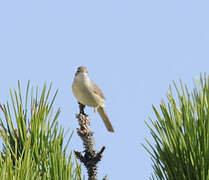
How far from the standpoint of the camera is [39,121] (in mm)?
2033

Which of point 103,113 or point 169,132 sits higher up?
point 103,113

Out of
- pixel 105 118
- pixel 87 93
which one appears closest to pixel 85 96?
pixel 87 93

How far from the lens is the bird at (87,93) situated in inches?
233

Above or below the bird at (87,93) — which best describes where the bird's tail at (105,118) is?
below

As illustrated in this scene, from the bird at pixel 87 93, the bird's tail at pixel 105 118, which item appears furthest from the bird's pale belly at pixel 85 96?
the bird's tail at pixel 105 118

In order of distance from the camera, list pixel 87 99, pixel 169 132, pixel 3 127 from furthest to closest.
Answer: pixel 87 99 → pixel 3 127 → pixel 169 132

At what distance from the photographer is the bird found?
5906 mm

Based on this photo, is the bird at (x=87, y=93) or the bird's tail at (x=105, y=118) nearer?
the bird's tail at (x=105, y=118)

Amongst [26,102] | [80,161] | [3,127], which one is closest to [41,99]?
[26,102]

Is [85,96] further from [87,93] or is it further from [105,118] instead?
[105,118]

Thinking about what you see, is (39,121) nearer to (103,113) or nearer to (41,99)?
(41,99)

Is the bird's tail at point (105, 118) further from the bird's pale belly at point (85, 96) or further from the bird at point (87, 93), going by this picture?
the bird's pale belly at point (85, 96)

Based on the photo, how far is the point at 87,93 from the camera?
5941 mm

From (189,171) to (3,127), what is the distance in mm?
864
